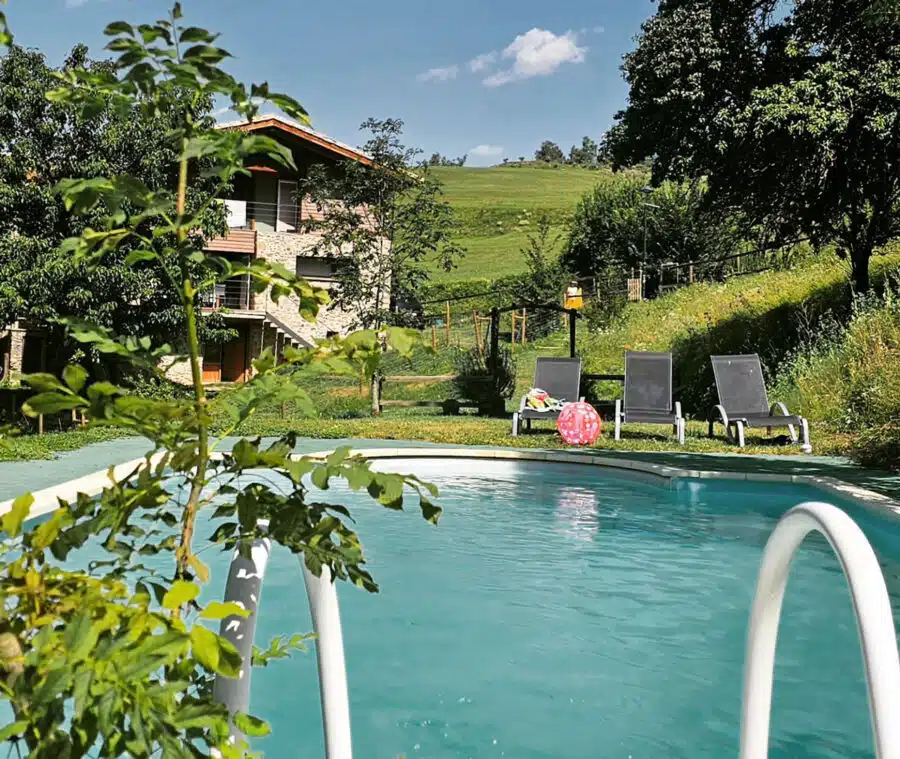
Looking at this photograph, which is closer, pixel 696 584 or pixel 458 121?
pixel 696 584

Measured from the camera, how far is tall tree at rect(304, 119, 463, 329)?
16.7 meters

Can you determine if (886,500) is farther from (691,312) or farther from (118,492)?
(691,312)

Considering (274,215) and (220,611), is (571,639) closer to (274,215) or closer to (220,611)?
(220,611)

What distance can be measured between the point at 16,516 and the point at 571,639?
423cm

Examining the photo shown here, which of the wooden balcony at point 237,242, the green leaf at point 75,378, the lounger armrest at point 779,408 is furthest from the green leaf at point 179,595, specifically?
the wooden balcony at point 237,242

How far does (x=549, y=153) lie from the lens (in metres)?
114

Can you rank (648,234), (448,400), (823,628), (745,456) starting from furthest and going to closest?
1. (648,234)
2. (448,400)
3. (745,456)
4. (823,628)

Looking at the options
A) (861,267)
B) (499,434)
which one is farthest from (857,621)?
(861,267)

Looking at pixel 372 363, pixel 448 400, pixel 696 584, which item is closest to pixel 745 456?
pixel 696 584

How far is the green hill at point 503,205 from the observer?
58906 mm

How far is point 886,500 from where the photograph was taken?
23.6 feet

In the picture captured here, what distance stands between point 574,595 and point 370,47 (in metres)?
26.1

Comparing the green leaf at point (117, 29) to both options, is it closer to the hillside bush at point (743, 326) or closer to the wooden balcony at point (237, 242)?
the hillside bush at point (743, 326)

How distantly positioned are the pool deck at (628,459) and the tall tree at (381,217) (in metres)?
4.95
